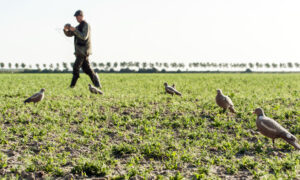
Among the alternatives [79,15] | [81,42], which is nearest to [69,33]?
[81,42]

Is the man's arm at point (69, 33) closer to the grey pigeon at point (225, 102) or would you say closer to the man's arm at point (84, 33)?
the man's arm at point (84, 33)

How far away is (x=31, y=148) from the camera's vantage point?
585 centimetres

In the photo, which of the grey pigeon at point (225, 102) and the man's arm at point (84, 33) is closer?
the grey pigeon at point (225, 102)

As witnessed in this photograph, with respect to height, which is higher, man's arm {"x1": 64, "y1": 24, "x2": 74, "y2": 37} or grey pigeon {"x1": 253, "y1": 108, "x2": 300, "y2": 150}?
man's arm {"x1": 64, "y1": 24, "x2": 74, "y2": 37}

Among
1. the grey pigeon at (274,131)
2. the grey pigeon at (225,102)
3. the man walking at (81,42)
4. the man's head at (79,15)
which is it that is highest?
the man's head at (79,15)

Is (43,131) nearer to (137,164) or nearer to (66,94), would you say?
(137,164)

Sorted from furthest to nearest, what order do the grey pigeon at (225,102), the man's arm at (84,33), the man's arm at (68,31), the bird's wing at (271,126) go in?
the man's arm at (84,33)
the man's arm at (68,31)
the grey pigeon at (225,102)
the bird's wing at (271,126)

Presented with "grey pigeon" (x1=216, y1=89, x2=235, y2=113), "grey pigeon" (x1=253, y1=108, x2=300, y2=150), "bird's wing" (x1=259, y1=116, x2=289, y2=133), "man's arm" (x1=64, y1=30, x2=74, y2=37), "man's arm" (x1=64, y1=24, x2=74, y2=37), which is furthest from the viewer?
"man's arm" (x1=64, y1=30, x2=74, y2=37)

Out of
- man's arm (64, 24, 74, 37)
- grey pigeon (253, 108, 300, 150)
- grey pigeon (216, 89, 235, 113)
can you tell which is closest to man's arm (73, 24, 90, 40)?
man's arm (64, 24, 74, 37)

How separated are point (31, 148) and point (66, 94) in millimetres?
6914

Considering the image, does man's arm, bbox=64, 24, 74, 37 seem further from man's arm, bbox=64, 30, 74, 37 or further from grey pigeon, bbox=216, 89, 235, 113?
grey pigeon, bbox=216, 89, 235, 113

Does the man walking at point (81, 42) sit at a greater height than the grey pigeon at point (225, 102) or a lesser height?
greater

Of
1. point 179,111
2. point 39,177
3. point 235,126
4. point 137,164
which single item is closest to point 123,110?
point 179,111

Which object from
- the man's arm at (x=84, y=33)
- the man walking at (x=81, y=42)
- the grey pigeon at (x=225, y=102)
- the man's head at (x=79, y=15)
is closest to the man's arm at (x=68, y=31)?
the man walking at (x=81, y=42)
